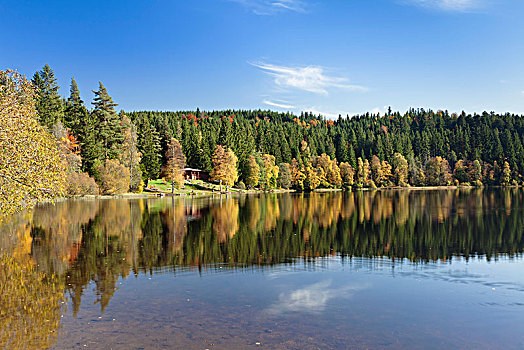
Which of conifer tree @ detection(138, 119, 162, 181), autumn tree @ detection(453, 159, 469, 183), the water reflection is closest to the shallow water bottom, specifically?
the water reflection

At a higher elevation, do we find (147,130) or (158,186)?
(147,130)

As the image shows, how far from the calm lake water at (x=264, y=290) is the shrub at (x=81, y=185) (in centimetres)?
4417

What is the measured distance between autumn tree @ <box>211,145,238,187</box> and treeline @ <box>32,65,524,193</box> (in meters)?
0.26

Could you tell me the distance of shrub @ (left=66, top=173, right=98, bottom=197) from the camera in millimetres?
71375

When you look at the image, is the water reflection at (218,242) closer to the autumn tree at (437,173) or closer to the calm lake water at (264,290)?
the calm lake water at (264,290)

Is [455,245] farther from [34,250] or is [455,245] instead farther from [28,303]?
[34,250]

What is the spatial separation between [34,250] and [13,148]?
25.0ft

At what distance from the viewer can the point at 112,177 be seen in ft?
258

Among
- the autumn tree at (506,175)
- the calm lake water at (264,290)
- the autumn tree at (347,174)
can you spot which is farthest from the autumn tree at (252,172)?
the autumn tree at (506,175)

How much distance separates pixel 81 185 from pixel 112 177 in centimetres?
642

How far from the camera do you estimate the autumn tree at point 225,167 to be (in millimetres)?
107375

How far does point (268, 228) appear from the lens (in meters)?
33.4

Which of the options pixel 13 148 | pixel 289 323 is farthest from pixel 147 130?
pixel 289 323

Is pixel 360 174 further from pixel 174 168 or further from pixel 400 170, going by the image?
pixel 174 168
